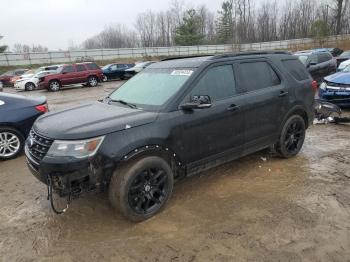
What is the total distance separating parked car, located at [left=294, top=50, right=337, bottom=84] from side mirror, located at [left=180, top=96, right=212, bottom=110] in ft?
37.3

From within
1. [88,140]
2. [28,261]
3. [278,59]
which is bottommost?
[28,261]

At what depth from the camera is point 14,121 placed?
6.79 meters

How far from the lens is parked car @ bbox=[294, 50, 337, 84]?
47.5 feet

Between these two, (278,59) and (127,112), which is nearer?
(127,112)

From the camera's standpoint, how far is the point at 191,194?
479cm

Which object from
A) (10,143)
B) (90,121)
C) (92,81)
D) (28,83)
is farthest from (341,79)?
(28,83)

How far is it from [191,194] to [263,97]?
5.98ft

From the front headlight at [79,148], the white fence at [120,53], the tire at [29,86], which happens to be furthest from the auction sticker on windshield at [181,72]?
the white fence at [120,53]

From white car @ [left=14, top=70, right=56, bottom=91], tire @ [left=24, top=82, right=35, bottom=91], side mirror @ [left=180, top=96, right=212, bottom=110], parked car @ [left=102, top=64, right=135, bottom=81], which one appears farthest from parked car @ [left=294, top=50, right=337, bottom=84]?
tire @ [left=24, top=82, right=35, bottom=91]

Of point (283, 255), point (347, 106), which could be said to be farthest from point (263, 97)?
point (347, 106)

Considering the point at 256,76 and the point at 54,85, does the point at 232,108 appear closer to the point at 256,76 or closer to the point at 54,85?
the point at 256,76

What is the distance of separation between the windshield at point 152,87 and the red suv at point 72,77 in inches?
790

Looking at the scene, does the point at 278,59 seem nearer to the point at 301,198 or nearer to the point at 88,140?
the point at 301,198

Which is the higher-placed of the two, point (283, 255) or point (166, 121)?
point (166, 121)
